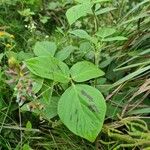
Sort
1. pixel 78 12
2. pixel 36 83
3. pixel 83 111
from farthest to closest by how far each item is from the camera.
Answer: pixel 78 12
pixel 36 83
pixel 83 111

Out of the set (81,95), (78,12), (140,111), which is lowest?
(140,111)

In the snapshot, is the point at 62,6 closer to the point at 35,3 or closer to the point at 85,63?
the point at 35,3

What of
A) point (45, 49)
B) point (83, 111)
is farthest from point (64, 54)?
point (83, 111)

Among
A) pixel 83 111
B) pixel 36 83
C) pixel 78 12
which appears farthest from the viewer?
pixel 78 12

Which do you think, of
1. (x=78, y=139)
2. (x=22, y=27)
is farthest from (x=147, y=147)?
(x=22, y=27)

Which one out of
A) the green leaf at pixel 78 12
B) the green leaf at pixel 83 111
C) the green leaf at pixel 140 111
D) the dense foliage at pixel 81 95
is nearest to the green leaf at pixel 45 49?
the dense foliage at pixel 81 95

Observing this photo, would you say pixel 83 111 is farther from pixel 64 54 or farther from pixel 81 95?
pixel 64 54
